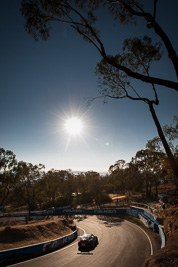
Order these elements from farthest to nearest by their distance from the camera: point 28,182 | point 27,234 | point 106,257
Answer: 1. point 28,182
2. point 27,234
3. point 106,257

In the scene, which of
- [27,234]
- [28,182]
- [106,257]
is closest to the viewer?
[106,257]

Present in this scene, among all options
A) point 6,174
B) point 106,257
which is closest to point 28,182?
point 6,174

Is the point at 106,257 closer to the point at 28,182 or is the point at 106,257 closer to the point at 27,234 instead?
the point at 27,234

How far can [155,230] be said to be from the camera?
826 inches

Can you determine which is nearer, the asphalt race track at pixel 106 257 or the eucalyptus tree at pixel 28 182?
the asphalt race track at pixel 106 257

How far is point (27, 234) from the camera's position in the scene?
67.3 ft

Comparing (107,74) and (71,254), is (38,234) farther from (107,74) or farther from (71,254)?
(107,74)

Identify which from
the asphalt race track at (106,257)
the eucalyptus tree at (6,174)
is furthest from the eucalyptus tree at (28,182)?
the asphalt race track at (106,257)

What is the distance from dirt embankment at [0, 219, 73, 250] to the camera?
17.8 meters

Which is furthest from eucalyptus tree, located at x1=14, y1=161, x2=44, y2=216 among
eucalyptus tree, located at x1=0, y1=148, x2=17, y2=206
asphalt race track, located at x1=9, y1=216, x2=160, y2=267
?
asphalt race track, located at x1=9, y1=216, x2=160, y2=267

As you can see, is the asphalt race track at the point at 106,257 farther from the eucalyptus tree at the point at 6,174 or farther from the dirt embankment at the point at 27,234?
the eucalyptus tree at the point at 6,174

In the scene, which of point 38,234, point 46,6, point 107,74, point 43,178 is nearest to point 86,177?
point 43,178

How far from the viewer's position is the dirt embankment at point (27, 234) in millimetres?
17809

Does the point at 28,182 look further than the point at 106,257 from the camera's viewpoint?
Yes
